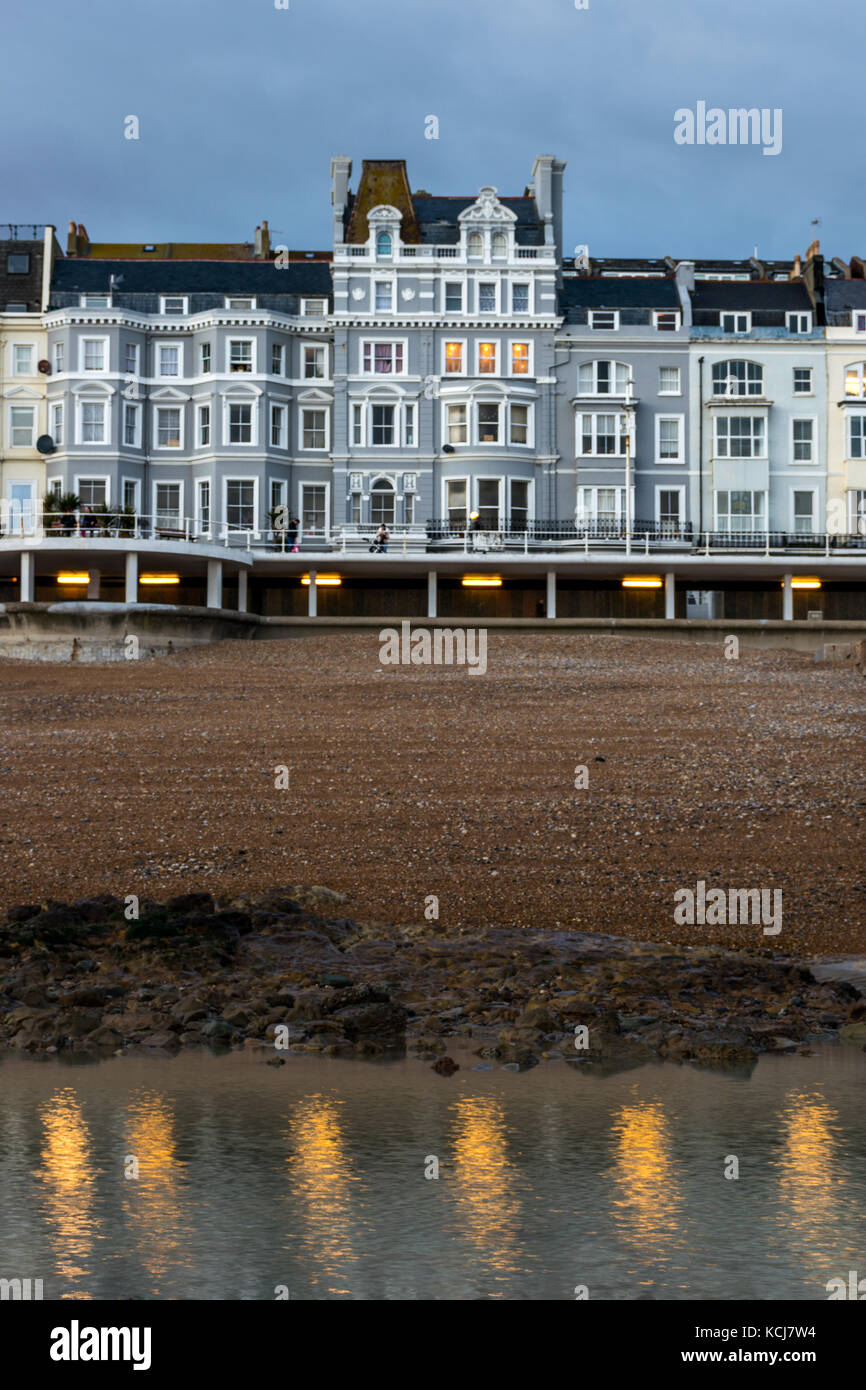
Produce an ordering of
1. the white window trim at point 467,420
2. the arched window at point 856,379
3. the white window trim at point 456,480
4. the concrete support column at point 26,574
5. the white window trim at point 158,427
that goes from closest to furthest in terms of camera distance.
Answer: the concrete support column at point 26,574 < the white window trim at point 456,480 < the white window trim at point 467,420 < the white window trim at point 158,427 < the arched window at point 856,379

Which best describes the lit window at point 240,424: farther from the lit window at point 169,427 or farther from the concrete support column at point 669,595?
the concrete support column at point 669,595

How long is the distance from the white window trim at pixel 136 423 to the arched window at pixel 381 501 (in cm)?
932

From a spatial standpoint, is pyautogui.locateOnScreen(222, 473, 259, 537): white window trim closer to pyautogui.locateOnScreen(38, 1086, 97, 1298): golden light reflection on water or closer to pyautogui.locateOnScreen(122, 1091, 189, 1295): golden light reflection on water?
pyautogui.locateOnScreen(38, 1086, 97, 1298): golden light reflection on water

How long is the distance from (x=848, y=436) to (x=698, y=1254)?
57.8m

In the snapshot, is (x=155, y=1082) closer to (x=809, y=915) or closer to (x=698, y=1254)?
(x=698, y=1254)

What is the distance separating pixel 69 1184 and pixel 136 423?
181 ft

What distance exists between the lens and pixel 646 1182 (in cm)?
1072

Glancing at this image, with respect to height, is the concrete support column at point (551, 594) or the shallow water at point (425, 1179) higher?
the concrete support column at point (551, 594)

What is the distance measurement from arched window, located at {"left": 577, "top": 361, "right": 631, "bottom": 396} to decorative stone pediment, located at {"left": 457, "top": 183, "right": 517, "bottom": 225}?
6345mm

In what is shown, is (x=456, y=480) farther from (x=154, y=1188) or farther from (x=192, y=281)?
(x=154, y=1188)

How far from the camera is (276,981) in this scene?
55.6 ft

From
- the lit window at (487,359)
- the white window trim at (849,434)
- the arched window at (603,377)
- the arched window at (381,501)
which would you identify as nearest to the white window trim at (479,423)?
the lit window at (487,359)

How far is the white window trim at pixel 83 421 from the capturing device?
2463 inches

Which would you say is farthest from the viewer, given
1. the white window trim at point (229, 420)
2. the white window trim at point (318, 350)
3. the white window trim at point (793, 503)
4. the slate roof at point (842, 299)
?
the slate roof at point (842, 299)
